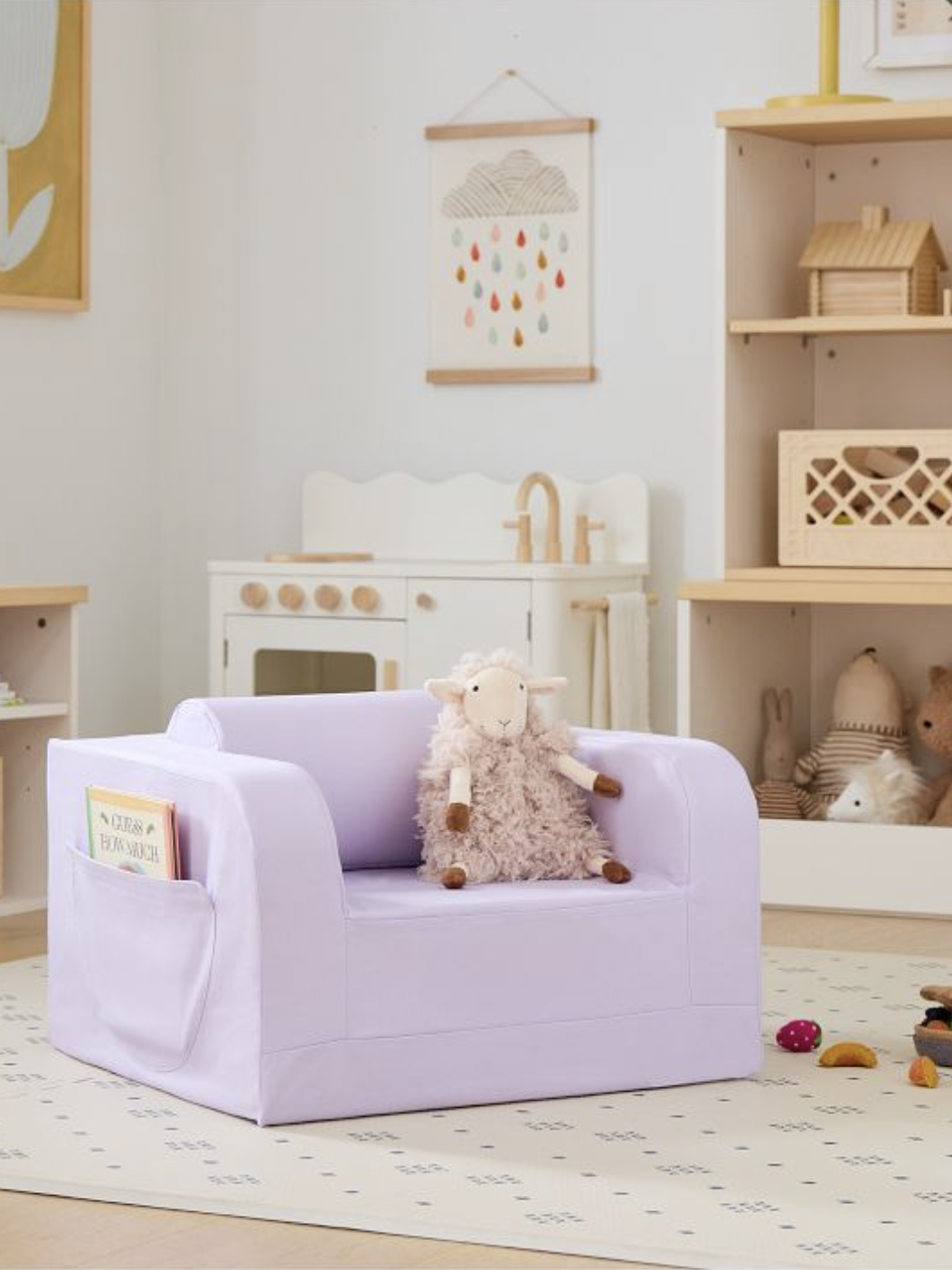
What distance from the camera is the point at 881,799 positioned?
4.54m

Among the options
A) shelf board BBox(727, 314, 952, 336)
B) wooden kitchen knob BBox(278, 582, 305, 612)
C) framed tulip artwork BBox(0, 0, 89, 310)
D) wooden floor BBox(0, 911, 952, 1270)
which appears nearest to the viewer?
wooden floor BBox(0, 911, 952, 1270)

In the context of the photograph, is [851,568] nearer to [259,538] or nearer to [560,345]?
[560,345]

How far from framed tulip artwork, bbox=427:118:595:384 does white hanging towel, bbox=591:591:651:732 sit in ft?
1.99

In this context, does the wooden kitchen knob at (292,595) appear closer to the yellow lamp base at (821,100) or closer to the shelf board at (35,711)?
the shelf board at (35,711)

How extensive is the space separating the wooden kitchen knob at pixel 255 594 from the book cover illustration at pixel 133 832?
180cm

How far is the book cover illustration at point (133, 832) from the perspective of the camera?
2.97 meters

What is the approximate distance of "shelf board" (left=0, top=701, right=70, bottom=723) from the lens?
441 cm

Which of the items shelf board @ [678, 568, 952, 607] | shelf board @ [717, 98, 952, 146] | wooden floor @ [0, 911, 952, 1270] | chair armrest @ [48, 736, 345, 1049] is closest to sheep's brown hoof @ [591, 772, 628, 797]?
chair armrest @ [48, 736, 345, 1049]

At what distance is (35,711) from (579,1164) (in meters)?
2.11

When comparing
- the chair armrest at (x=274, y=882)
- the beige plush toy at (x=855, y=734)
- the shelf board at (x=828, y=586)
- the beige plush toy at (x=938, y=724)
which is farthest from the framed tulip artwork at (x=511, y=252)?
the chair armrest at (x=274, y=882)

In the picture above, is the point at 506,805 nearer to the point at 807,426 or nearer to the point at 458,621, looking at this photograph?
the point at 458,621

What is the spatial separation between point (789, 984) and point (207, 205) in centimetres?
270

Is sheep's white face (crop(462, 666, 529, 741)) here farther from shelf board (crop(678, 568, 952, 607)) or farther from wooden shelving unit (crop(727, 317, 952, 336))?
wooden shelving unit (crop(727, 317, 952, 336))

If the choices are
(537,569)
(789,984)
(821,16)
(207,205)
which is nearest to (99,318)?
(207,205)
